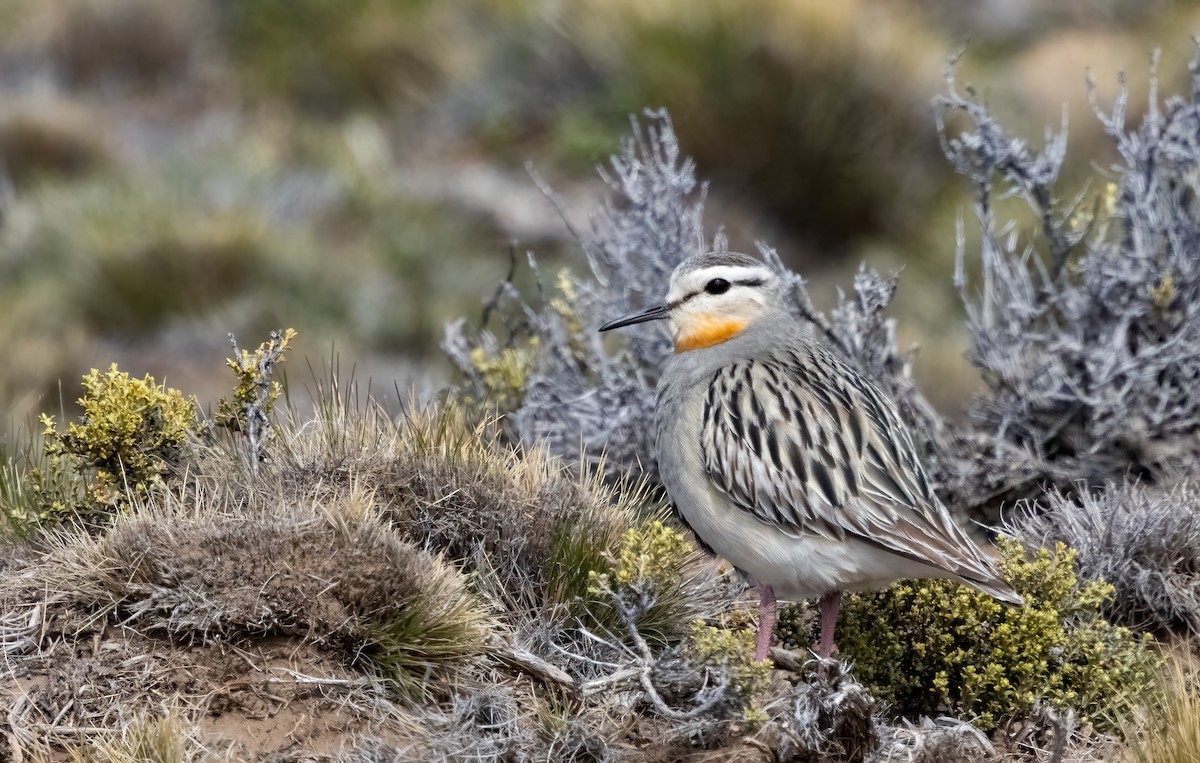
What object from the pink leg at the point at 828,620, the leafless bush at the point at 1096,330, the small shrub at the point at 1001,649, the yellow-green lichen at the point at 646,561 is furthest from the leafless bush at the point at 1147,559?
the yellow-green lichen at the point at 646,561

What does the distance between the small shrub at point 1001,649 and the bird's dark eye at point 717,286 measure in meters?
1.42

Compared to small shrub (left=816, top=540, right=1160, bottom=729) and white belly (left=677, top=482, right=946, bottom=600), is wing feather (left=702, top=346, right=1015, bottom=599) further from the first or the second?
small shrub (left=816, top=540, right=1160, bottom=729)

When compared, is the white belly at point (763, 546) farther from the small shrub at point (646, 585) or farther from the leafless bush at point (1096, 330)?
the leafless bush at point (1096, 330)

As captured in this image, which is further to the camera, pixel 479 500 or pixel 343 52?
pixel 343 52

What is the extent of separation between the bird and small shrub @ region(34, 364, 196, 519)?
2100mm

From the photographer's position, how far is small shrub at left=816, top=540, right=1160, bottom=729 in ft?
17.9

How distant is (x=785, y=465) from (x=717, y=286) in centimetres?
105

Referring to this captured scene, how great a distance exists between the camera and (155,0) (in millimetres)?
20391

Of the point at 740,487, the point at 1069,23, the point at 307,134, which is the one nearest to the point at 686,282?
the point at 740,487

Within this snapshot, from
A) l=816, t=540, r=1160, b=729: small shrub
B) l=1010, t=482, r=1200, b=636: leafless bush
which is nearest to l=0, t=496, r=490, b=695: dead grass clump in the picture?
l=816, t=540, r=1160, b=729: small shrub

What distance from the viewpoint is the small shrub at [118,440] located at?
5973mm

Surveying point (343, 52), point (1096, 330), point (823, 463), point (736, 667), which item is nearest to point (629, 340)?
point (1096, 330)

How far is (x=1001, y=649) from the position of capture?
215 inches

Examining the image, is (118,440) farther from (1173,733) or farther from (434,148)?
(434,148)
